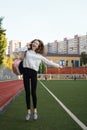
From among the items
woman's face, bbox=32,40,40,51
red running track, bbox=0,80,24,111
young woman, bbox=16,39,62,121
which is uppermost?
woman's face, bbox=32,40,40,51

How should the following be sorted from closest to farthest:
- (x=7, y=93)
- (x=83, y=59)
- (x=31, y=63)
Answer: (x=31, y=63) < (x=7, y=93) < (x=83, y=59)

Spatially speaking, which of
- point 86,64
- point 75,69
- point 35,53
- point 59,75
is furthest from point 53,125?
point 86,64

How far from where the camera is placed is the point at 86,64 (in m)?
187

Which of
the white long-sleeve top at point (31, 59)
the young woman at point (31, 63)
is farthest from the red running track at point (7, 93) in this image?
the white long-sleeve top at point (31, 59)

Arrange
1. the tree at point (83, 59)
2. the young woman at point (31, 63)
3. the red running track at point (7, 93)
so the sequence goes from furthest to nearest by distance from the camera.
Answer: the tree at point (83, 59) < the red running track at point (7, 93) < the young woman at point (31, 63)

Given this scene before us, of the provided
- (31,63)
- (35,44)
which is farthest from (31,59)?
(35,44)

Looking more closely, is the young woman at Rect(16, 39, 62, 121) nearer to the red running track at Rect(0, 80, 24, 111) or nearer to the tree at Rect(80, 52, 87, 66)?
the red running track at Rect(0, 80, 24, 111)

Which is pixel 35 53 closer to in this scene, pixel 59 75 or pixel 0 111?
pixel 0 111

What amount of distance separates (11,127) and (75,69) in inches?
6410

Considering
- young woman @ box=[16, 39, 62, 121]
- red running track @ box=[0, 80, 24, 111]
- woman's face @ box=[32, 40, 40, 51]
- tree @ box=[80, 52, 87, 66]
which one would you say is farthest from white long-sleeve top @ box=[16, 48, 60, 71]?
tree @ box=[80, 52, 87, 66]

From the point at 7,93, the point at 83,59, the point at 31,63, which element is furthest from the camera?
the point at 83,59

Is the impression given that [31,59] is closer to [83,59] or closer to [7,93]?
[7,93]

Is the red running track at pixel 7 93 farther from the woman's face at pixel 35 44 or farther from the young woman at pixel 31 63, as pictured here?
the woman's face at pixel 35 44

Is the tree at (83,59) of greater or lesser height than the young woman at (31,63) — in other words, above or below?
below
